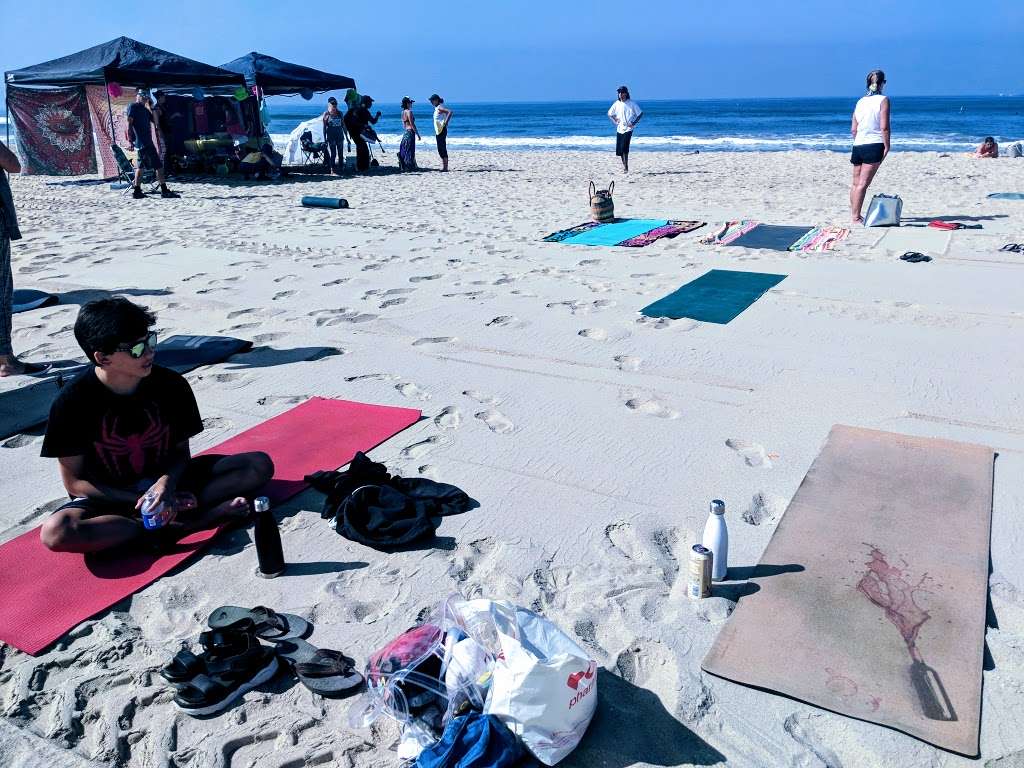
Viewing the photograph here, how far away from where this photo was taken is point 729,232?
Answer: 8.63m

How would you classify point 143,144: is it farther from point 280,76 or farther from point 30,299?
point 30,299

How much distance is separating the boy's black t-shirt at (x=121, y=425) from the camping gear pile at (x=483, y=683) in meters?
1.29

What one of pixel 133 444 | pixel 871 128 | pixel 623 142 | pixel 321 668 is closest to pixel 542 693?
pixel 321 668

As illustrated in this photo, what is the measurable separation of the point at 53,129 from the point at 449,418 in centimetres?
1551

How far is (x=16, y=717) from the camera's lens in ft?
7.09

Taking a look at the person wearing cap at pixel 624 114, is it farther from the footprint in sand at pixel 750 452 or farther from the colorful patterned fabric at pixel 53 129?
the footprint in sand at pixel 750 452

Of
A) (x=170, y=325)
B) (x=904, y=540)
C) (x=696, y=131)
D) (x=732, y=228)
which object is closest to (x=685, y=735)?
(x=904, y=540)

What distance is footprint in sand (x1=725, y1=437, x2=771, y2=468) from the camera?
3.48 m

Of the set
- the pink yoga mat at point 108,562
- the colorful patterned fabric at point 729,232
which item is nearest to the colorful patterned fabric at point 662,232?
the colorful patterned fabric at point 729,232

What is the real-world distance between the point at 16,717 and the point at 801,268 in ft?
21.2

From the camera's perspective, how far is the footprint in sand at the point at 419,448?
3.65 meters

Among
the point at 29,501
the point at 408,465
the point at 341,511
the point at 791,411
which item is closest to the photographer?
the point at 341,511

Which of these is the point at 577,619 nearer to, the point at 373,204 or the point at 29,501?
the point at 29,501

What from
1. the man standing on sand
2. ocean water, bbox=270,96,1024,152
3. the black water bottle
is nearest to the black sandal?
the black water bottle
